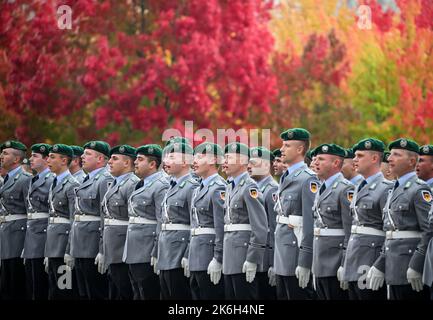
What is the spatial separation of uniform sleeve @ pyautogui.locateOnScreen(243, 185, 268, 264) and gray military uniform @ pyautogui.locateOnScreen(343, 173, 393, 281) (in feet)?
4.04

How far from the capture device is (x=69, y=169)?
16266 millimetres

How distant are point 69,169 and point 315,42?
1394 cm

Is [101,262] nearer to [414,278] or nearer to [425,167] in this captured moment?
[425,167]

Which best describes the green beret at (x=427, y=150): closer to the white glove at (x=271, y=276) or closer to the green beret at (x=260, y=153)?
the white glove at (x=271, y=276)

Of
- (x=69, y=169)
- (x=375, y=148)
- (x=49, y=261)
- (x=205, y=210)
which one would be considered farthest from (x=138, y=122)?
(x=375, y=148)

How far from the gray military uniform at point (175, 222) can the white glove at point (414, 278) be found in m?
3.01

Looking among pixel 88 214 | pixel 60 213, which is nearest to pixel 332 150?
pixel 88 214

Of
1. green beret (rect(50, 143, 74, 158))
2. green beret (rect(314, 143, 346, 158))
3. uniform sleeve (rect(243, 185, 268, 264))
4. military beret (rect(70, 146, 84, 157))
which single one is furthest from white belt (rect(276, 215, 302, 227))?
military beret (rect(70, 146, 84, 157))

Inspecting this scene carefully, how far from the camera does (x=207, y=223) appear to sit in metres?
13.1

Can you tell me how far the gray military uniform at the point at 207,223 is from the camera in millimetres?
12953

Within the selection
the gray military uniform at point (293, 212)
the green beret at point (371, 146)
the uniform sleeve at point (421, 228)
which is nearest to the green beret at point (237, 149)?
the gray military uniform at point (293, 212)

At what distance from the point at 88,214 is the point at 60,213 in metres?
0.52

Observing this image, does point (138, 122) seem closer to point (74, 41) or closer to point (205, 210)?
point (74, 41)

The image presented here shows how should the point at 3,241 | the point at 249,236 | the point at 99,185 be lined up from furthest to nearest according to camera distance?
1. the point at 3,241
2. the point at 99,185
3. the point at 249,236
